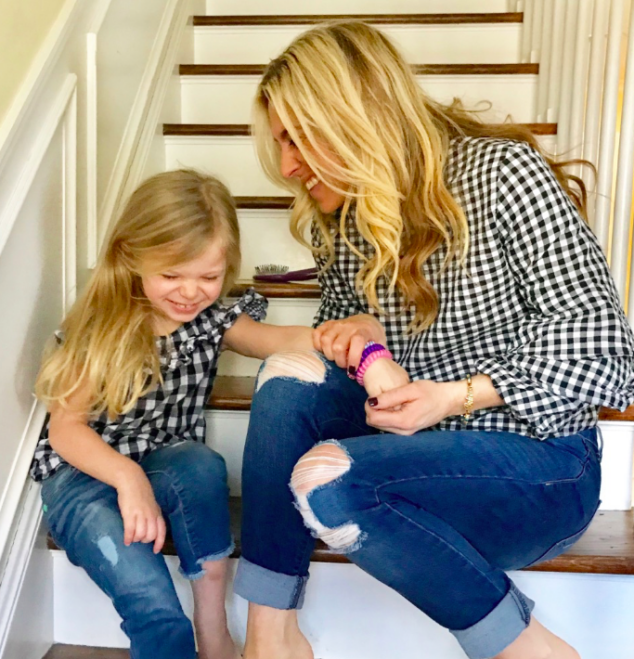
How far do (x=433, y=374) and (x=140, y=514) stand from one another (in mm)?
494

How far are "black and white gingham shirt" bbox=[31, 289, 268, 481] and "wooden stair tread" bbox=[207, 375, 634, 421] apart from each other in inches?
1.1

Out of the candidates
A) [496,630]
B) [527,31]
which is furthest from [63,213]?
[527,31]

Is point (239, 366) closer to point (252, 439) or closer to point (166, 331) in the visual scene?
point (166, 331)

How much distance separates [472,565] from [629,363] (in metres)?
0.35

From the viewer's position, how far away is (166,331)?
4.25 ft

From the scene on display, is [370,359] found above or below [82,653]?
above

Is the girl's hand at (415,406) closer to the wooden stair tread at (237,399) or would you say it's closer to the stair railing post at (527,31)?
the wooden stair tread at (237,399)

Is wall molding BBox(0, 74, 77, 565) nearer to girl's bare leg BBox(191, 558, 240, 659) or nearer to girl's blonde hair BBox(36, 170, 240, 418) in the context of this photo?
girl's blonde hair BBox(36, 170, 240, 418)

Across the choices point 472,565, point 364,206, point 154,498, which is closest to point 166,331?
point 154,498

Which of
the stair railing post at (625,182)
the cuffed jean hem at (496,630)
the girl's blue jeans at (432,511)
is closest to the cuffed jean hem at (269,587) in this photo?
the girl's blue jeans at (432,511)

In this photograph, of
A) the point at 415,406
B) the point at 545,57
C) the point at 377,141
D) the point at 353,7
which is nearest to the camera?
the point at 415,406

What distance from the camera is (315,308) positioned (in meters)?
1.62

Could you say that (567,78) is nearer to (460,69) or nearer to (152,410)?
(460,69)

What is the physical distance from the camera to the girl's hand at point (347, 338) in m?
1.13
